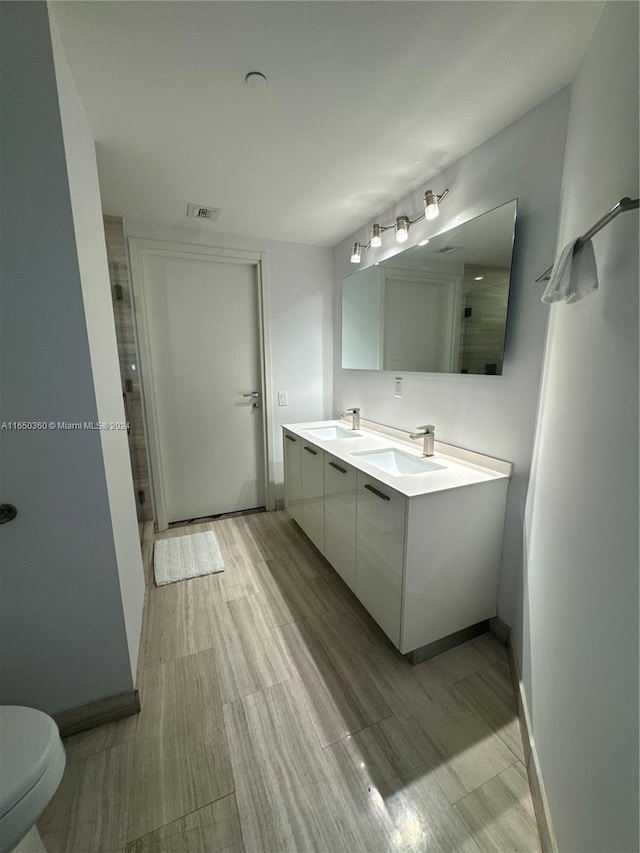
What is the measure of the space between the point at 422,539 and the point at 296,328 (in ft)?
6.90

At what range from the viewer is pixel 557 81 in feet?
3.83

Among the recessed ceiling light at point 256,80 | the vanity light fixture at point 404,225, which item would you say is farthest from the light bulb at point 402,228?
the recessed ceiling light at point 256,80

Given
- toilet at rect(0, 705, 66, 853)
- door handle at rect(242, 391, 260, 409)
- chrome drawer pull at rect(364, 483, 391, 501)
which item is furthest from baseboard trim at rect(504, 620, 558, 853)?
door handle at rect(242, 391, 260, 409)

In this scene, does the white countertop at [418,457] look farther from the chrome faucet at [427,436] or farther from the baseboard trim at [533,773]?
the baseboard trim at [533,773]

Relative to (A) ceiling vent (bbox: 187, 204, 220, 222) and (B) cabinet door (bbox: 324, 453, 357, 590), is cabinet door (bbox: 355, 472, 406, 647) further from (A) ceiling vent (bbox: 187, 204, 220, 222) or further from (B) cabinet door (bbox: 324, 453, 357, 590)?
(A) ceiling vent (bbox: 187, 204, 220, 222)

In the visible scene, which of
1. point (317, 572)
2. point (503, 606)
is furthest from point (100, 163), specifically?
point (503, 606)

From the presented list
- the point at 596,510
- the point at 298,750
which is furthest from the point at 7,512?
the point at 596,510

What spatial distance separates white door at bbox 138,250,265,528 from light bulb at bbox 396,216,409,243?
49.1 inches

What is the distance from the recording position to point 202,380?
2682 mm

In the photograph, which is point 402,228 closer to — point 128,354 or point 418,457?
point 418,457

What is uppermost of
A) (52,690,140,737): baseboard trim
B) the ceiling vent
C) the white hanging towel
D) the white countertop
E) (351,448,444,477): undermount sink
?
the ceiling vent

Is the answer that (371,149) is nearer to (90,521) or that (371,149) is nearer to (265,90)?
(265,90)

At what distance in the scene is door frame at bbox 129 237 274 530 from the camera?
234 centimetres

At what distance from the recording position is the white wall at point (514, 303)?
1.29 meters
